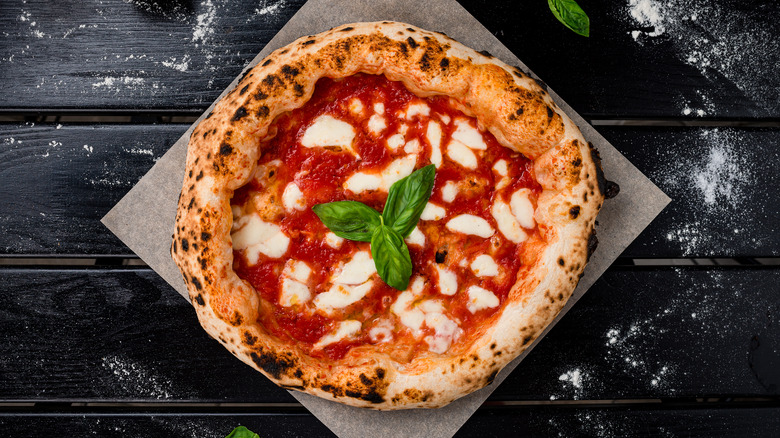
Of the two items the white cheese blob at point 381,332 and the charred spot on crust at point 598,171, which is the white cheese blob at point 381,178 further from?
the charred spot on crust at point 598,171

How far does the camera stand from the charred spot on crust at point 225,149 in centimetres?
199

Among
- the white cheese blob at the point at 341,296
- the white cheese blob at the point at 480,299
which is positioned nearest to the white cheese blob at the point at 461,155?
the white cheese blob at the point at 480,299

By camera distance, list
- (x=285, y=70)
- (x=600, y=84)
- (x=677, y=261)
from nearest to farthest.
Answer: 1. (x=285, y=70)
2. (x=600, y=84)
3. (x=677, y=261)

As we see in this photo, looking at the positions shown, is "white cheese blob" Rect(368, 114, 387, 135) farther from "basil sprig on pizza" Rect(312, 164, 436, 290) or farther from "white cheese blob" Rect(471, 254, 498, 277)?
"white cheese blob" Rect(471, 254, 498, 277)

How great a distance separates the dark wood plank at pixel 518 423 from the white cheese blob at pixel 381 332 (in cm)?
63

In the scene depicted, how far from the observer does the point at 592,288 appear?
244 centimetres

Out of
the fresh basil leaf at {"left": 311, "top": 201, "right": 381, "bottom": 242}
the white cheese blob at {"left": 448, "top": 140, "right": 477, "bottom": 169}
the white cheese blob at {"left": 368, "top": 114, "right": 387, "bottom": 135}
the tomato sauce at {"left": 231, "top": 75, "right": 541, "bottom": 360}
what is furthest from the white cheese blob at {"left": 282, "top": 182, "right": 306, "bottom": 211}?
the white cheese blob at {"left": 448, "top": 140, "right": 477, "bottom": 169}

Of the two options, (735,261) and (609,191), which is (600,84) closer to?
(609,191)

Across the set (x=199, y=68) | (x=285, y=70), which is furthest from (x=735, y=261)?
(x=199, y=68)

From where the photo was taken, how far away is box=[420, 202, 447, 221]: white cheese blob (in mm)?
2088

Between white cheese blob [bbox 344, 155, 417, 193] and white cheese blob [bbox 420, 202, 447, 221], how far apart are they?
0.15m

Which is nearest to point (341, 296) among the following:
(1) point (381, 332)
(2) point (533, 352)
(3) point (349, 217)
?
Result: (1) point (381, 332)

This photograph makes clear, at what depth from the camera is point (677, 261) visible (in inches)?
103

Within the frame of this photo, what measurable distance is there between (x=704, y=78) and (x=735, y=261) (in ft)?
3.03
